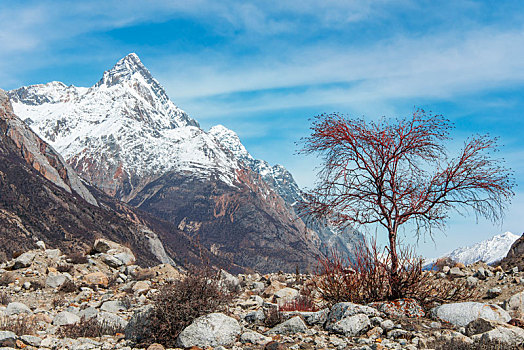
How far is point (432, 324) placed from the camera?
8945 millimetres

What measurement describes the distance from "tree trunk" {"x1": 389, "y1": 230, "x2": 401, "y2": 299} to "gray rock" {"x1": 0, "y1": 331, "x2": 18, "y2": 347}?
26.8 feet

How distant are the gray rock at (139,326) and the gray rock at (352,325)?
4.05m

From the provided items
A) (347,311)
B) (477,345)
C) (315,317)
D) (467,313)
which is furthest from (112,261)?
(477,345)

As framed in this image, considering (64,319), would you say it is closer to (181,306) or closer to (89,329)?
(89,329)

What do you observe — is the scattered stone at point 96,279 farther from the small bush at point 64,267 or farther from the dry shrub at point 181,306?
the dry shrub at point 181,306

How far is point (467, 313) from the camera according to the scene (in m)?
9.03

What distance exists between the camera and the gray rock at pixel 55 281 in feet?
53.6

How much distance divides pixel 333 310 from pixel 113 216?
188607mm

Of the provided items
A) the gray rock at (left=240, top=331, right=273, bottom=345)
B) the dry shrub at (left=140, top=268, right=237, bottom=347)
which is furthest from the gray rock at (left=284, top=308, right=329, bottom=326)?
the dry shrub at (left=140, top=268, right=237, bottom=347)

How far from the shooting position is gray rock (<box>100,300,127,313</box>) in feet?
42.2

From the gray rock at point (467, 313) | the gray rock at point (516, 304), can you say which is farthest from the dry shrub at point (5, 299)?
the gray rock at point (516, 304)

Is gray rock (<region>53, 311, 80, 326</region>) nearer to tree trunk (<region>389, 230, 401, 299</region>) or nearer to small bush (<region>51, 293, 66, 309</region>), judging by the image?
small bush (<region>51, 293, 66, 309</region>)

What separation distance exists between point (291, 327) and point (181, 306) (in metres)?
2.43

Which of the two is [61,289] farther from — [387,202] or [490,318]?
[490,318]
